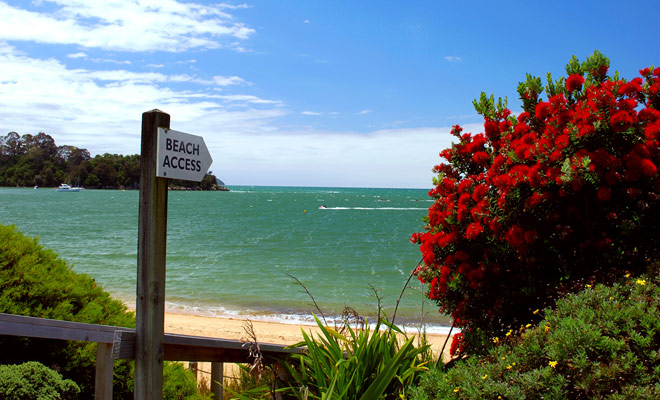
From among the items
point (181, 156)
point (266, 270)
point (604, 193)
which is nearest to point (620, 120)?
point (604, 193)

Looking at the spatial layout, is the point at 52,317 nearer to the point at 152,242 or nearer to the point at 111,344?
the point at 111,344

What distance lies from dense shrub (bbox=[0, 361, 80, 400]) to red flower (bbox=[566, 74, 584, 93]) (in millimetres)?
4602

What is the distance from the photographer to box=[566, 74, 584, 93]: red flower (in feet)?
14.2

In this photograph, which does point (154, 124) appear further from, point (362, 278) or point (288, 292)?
point (362, 278)

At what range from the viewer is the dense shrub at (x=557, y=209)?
11.8ft

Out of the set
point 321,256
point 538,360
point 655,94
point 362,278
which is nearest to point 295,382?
point 538,360

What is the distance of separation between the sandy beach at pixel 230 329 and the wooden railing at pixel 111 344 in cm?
745

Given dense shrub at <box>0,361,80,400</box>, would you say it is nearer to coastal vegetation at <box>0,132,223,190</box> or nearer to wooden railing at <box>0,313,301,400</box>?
wooden railing at <box>0,313,301,400</box>

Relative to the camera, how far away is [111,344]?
254cm

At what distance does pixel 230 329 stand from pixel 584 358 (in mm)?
10646

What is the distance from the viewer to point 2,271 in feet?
10.1

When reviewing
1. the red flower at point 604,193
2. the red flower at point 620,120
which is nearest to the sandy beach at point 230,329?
the red flower at point 604,193

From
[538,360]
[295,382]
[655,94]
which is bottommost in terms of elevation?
[295,382]

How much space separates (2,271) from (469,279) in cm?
359
